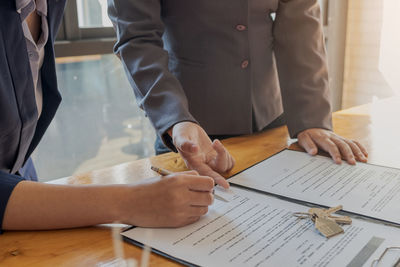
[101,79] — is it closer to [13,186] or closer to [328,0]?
[328,0]

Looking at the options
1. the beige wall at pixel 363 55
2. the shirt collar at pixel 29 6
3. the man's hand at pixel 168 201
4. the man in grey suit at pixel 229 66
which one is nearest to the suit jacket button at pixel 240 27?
the man in grey suit at pixel 229 66

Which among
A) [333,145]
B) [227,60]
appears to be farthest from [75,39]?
[333,145]

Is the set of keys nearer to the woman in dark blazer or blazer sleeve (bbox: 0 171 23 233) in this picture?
the woman in dark blazer

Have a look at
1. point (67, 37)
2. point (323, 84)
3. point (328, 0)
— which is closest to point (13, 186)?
point (323, 84)

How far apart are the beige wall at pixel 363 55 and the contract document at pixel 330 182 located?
9.64 ft

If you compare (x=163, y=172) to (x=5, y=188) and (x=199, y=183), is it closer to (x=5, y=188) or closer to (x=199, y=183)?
(x=199, y=183)

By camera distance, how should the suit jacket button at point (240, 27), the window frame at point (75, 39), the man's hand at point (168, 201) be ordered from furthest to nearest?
the window frame at point (75, 39) < the suit jacket button at point (240, 27) < the man's hand at point (168, 201)

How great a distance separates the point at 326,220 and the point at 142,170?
0.49 metres

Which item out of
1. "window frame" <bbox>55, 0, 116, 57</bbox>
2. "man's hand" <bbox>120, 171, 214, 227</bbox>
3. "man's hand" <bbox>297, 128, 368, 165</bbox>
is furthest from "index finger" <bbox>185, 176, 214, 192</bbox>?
"window frame" <bbox>55, 0, 116, 57</bbox>

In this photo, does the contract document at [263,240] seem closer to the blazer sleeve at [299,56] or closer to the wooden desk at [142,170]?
the wooden desk at [142,170]

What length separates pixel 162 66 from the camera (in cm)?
127

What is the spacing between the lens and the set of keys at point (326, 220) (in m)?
0.76

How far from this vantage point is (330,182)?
3.32ft

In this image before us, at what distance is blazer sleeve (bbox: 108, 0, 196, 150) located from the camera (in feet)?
4.05
